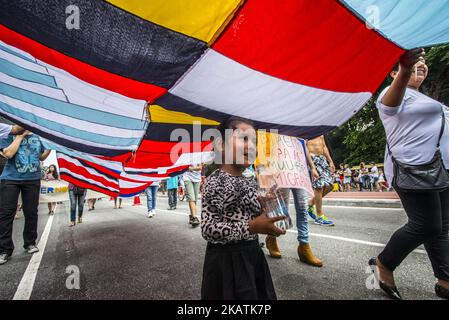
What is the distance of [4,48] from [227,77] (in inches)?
57.9

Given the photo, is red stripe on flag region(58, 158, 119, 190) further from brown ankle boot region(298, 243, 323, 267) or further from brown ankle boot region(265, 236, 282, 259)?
brown ankle boot region(298, 243, 323, 267)

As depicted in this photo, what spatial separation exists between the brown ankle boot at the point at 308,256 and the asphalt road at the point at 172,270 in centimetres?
7

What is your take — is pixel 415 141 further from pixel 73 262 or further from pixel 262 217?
pixel 73 262

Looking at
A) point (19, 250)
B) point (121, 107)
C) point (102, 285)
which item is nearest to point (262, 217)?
point (121, 107)

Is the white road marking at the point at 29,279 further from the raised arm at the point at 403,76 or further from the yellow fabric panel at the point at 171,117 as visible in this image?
the raised arm at the point at 403,76

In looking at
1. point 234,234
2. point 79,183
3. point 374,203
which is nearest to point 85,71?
point 234,234

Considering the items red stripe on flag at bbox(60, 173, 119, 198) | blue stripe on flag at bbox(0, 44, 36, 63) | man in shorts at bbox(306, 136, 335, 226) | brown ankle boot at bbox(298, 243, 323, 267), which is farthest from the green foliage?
blue stripe on flag at bbox(0, 44, 36, 63)

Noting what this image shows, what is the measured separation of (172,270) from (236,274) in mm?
1523

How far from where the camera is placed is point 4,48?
61.6 inches

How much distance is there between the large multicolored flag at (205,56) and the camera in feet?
4.11

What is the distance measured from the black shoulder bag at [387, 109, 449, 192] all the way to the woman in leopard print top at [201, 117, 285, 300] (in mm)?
1190

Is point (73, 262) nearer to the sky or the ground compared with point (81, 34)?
nearer to the ground

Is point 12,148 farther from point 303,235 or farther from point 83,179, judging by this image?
point 303,235

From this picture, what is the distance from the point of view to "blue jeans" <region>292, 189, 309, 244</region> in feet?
8.28
